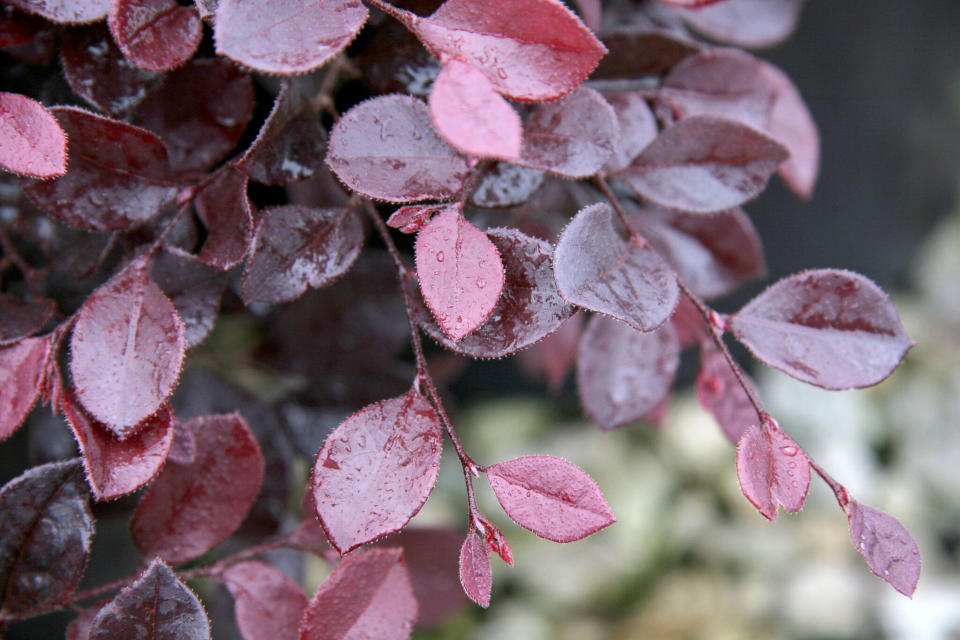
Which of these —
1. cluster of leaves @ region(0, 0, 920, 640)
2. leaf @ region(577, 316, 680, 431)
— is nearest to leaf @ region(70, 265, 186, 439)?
cluster of leaves @ region(0, 0, 920, 640)

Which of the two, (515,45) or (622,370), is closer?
(515,45)

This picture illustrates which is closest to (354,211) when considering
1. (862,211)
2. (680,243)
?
(680,243)

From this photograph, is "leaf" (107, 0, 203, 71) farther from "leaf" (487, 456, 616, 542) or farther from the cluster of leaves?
"leaf" (487, 456, 616, 542)

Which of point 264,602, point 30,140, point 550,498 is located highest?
point 30,140

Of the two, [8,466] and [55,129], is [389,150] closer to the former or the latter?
[55,129]

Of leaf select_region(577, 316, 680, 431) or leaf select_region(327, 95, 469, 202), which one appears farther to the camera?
leaf select_region(577, 316, 680, 431)

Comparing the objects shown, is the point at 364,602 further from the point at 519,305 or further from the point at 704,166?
the point at 704,166

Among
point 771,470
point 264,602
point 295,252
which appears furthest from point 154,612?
point 771,470

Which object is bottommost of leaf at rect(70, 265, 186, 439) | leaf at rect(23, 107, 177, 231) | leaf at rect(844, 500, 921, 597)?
leaf at rect(844, 500, 921, 597)
